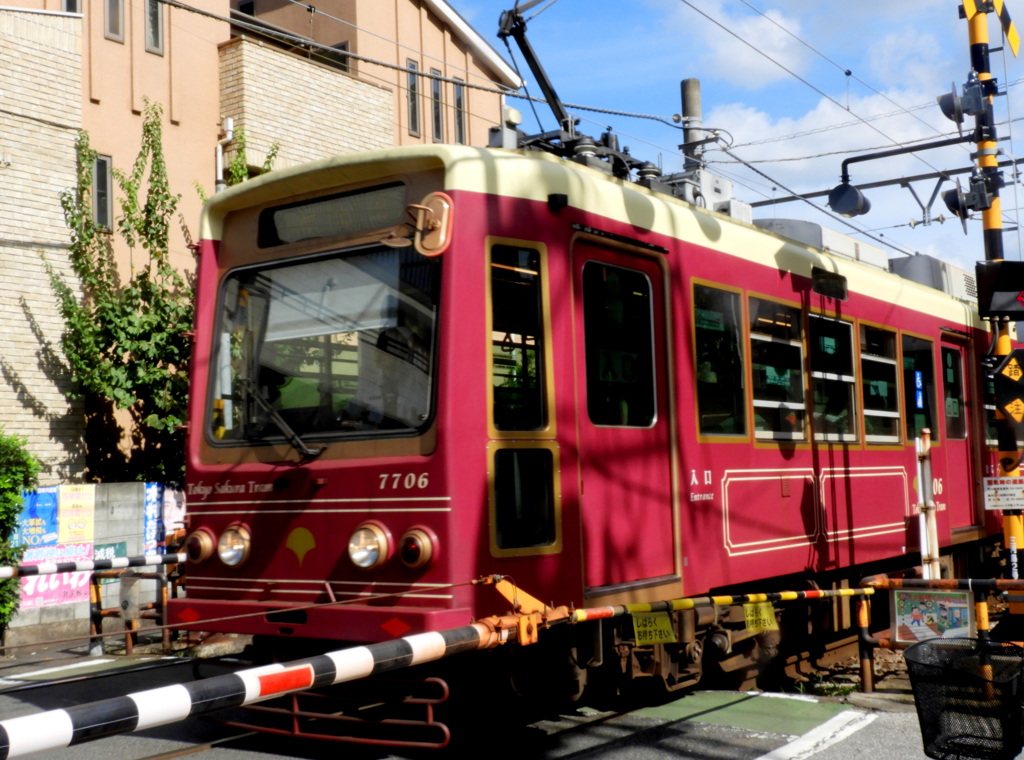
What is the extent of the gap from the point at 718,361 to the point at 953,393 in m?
4.92

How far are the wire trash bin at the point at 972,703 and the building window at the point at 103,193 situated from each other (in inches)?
451

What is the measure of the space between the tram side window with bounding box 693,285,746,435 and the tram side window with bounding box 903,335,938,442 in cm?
319

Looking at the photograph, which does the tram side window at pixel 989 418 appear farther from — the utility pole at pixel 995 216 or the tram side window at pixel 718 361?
the tram side window at pixel 718 361

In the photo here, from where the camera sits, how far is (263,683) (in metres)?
3.46

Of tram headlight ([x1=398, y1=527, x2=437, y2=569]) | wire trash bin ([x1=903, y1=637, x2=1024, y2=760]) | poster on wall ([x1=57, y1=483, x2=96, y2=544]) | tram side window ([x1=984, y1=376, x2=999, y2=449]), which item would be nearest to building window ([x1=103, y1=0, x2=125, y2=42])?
poster on wall ([x1=57, y1=483, x2=96, y2=544])

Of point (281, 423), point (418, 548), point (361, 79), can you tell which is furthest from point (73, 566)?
point (361, 79)

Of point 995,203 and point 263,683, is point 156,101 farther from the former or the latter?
point 263,683

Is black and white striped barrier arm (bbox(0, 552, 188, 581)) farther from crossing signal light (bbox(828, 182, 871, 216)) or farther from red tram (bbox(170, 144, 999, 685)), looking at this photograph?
crossing signal light (bbox(828, 182, 871, 216))

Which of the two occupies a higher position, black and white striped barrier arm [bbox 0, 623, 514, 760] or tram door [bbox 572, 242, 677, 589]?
tram door [bbox 572, 242, 677, 589]

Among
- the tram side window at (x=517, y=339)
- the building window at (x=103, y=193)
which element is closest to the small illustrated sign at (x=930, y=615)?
the tram side window at (x=517, y=339)

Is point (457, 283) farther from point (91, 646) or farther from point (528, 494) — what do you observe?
point (91, 646)

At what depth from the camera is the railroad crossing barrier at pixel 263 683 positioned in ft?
9.29

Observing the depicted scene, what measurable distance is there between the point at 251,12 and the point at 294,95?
20.7 feet

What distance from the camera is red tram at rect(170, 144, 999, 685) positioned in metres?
5.45
